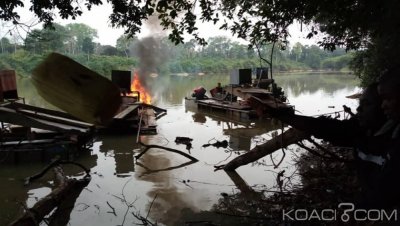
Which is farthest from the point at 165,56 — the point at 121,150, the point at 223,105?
the point at 121,150

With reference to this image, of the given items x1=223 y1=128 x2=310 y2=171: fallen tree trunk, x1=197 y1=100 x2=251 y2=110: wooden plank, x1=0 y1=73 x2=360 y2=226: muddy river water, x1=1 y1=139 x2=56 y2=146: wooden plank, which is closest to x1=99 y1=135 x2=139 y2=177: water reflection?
x1=0 y1=73 x2=360 y2=226: muddy river water

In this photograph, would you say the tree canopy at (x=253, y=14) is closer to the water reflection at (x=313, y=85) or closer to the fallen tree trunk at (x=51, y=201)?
the fallen tree trunk at (x=51, y=201)

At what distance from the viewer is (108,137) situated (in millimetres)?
16156

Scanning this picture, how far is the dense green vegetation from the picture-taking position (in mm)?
44969

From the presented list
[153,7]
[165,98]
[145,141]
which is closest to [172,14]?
[153,7]

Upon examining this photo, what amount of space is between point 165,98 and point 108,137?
17500mm

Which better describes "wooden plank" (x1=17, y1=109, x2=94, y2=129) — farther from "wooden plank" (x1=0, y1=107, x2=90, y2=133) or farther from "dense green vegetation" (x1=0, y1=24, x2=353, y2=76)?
"dense green vegetation" (x1=0, y1=24, x2=353, y2=76)

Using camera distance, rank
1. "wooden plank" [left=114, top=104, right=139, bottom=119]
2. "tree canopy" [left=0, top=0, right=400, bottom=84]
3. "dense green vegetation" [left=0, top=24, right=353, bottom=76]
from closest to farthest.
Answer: "tree canopy" [left=0, top=0, right=400, bottom=84], "wooden plank" [left=114, top=104, right=139, bottom=119], "dense green vegetation" [left=0, top=24, right=353, bottom=76]

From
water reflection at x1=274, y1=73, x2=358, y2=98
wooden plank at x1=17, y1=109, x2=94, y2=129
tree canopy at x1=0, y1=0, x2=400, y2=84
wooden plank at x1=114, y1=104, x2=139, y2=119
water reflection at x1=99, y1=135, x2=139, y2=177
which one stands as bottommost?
water reflection at x1=99, y1=135, x2=139, y2=177

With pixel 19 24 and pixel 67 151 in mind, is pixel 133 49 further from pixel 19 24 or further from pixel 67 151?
pixel 19 24

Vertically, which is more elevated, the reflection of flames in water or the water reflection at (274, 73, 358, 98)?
the reflection of flames in water

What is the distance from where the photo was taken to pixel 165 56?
39625 millimetres

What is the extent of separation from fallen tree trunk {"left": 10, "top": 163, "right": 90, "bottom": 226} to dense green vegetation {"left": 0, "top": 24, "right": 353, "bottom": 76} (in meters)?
26.7

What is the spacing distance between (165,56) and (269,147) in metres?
32.3
